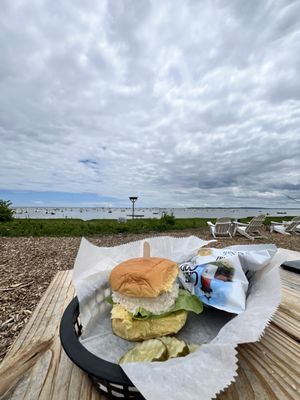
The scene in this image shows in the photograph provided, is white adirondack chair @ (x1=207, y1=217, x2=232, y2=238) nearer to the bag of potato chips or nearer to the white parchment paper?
the white parchment paper

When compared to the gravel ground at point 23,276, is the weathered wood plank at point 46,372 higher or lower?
higher

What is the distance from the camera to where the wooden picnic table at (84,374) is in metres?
0.45

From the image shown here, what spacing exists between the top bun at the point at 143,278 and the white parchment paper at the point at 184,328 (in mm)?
116

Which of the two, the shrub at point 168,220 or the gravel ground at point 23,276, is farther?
the shrub at point 168,220

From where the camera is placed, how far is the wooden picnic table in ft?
1.46

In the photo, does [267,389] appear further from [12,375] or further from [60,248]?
[60,248]

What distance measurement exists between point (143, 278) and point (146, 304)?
9cm

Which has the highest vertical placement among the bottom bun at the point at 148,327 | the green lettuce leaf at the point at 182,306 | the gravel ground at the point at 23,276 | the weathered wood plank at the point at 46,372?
the green lettuce leaf at the point at 182,306

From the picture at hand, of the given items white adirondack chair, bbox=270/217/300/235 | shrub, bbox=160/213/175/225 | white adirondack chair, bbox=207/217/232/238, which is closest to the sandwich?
white adirondack chair, bbox=207/217/232/238

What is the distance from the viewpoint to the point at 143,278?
0.66 metres

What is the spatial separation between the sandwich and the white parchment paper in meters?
0.05

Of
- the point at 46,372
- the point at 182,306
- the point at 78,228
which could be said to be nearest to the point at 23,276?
the point at 46,372

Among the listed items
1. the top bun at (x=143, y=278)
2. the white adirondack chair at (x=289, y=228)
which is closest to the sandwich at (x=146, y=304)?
the top bun at (x=143, y=278)

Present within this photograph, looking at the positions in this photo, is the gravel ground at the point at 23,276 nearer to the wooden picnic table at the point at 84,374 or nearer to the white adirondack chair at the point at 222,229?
the wooden picnic table at the point at 84,374
